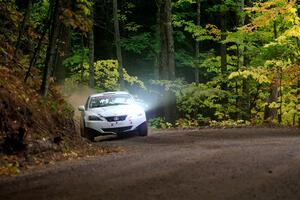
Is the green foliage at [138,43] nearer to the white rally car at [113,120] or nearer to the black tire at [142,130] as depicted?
the white rally car at [113,120]

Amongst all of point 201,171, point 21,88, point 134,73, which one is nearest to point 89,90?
point 134,73

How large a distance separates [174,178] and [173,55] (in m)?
17.5

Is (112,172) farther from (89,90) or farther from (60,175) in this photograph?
(89,90)

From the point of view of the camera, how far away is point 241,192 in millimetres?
6215

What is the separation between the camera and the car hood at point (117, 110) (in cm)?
1659

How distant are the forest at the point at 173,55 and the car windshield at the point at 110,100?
1.94m

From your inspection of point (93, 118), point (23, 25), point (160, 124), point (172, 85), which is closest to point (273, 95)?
point (172, 85)

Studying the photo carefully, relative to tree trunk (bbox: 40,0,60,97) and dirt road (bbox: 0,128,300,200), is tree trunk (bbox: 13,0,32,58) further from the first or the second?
dirt road (bbox: 0,128,300,200)

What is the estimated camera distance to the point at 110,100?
706 inches

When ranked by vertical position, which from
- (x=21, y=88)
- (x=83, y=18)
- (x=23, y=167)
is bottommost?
(x=23, y=167)

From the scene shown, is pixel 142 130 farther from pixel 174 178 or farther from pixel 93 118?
pixel 174 178

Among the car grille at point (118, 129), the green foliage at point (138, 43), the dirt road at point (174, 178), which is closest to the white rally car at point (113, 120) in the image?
the car grille at point (118, 129)

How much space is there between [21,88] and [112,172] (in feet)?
18.1

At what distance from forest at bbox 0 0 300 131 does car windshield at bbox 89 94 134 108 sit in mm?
1939
